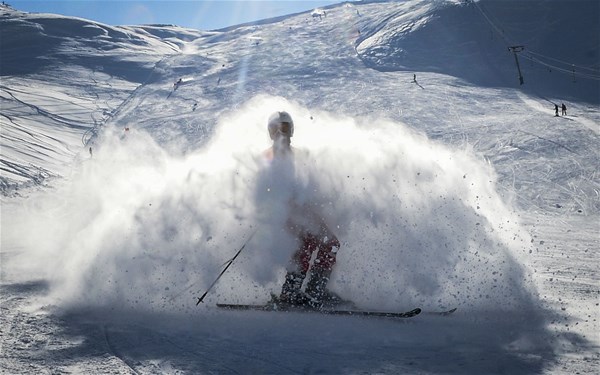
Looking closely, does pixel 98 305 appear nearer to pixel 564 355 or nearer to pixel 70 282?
pixel 70 282

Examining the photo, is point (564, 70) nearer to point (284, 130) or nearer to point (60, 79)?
point (60, 79)

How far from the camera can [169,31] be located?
77188mm

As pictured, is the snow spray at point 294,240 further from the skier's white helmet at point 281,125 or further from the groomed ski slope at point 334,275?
the skier's white helmet at point 281,125

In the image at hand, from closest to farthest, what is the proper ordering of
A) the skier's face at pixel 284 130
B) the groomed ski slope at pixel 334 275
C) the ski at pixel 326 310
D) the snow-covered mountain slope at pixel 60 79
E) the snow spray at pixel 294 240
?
1. the groomed ski slope at pixel 334 275
2. the ski at pixel 326 310
3. the snow spray at pixel 294 240
4. the skier's face at pixel 284 130
5. the snow-covered mountain slope at pixel 60 79

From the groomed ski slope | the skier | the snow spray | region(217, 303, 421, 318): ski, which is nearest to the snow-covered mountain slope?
the groomed ski slope

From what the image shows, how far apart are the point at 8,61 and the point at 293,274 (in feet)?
177

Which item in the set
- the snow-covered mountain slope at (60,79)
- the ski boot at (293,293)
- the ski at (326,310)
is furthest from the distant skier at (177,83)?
the ski at (326,310)

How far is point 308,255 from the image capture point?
5.96 metres

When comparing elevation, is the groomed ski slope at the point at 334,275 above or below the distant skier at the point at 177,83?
below

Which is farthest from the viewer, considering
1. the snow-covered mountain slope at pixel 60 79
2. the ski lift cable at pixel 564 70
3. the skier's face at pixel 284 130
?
the ski lift cable at pixel 564 70

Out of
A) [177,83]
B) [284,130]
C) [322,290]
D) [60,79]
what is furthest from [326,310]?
[60,79]

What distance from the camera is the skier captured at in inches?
226

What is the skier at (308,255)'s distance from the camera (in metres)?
5.75

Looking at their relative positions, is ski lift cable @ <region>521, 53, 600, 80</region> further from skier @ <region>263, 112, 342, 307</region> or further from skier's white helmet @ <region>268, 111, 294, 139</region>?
skier @ <region>263, 112, 342, 307</region>
